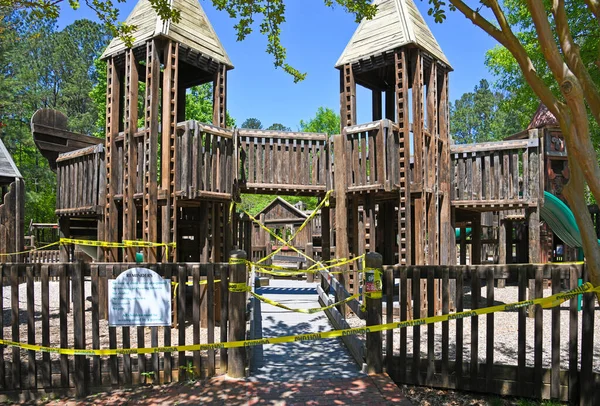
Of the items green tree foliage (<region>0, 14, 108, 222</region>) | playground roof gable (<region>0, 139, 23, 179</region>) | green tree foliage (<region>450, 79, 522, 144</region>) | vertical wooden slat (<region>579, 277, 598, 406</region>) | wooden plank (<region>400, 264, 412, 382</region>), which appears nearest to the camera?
vertical wooden slat (<region>579, 277, 598, 406</region>)

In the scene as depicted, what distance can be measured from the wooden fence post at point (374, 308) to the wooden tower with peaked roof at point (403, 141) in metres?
4.48

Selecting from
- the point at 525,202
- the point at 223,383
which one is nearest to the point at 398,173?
the point at 525,202

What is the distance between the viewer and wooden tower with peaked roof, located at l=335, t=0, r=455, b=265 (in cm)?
1004

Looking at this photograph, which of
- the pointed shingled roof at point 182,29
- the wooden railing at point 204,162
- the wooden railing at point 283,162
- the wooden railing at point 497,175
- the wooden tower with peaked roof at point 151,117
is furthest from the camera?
the wooden railing at point 283,162

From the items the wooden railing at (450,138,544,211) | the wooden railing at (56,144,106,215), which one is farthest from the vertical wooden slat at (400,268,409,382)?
the wooden railing at (56,144,106,215)

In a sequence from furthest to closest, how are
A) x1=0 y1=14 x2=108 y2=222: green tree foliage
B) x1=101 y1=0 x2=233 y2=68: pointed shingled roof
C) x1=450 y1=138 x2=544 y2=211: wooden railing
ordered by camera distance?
1. x1=0 y1=14 x2=108 y2=222: green tree foliage
2. x1=450 y1=138 x2=544 y2=211: wooden railing
3. x1=101 y1=0 x2=233 y2=68: pointed shingled roof

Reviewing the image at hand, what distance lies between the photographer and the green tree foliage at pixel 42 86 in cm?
3344

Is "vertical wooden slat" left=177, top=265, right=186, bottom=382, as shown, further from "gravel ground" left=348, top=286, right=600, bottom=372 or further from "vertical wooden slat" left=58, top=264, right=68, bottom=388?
"gravel ground" left=348, top=286, right=600, bottom=372

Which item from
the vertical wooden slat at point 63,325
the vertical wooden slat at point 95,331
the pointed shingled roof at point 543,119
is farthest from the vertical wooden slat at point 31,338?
the pointed shingled roof at point 543,119

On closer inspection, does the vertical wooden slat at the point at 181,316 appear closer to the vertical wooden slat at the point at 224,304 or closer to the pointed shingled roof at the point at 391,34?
the vertical wooden slat at the point at 224,304

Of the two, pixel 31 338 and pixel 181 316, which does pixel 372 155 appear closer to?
pixel 181 316

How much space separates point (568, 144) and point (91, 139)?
1282cm

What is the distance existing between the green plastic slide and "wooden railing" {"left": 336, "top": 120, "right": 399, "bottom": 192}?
5098 mm

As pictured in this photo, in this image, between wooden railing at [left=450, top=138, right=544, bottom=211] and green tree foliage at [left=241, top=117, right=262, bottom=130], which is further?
green tree foliage at [left=241, top=117, right=262, bottom=130]
